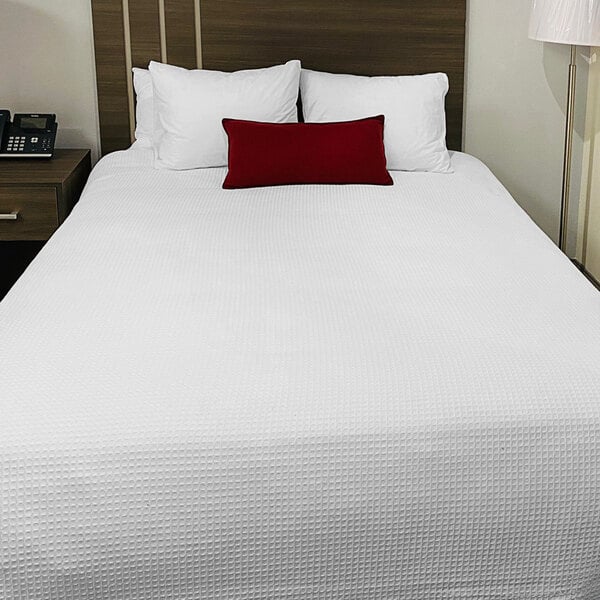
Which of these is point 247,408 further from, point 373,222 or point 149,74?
point 149,74

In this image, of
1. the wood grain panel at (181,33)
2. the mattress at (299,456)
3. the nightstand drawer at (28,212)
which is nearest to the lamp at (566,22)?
the wood grain panel at (181,33)

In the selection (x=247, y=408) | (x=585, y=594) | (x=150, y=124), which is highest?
(x=150, y=124)

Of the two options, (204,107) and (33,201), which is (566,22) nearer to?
(204,107)

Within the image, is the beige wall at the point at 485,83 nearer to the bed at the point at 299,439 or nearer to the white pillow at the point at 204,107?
the white pillow at the point at 204,107

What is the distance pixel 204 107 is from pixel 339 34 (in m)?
0.69

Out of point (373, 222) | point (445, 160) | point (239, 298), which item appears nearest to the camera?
point (239, 298)

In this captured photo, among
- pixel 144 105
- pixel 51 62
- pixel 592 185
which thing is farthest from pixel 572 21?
pixel 51 62

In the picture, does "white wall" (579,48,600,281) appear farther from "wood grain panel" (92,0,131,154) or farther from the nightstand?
the nightstand

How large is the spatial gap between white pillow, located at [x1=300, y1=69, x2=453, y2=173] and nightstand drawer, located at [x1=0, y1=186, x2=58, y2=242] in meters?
0.98

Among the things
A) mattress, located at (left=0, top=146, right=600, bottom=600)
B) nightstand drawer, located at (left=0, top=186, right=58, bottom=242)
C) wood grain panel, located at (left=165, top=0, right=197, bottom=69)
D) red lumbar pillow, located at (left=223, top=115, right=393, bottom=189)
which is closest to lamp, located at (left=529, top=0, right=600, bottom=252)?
red lumbar pillow, located at (left=223, top=115, right=393, bottom=189)

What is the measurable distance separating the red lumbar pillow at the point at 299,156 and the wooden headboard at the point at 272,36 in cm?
57

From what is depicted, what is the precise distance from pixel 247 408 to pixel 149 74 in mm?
2166

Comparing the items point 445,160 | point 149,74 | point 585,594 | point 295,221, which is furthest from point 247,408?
point 149,74

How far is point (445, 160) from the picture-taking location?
3.32m
